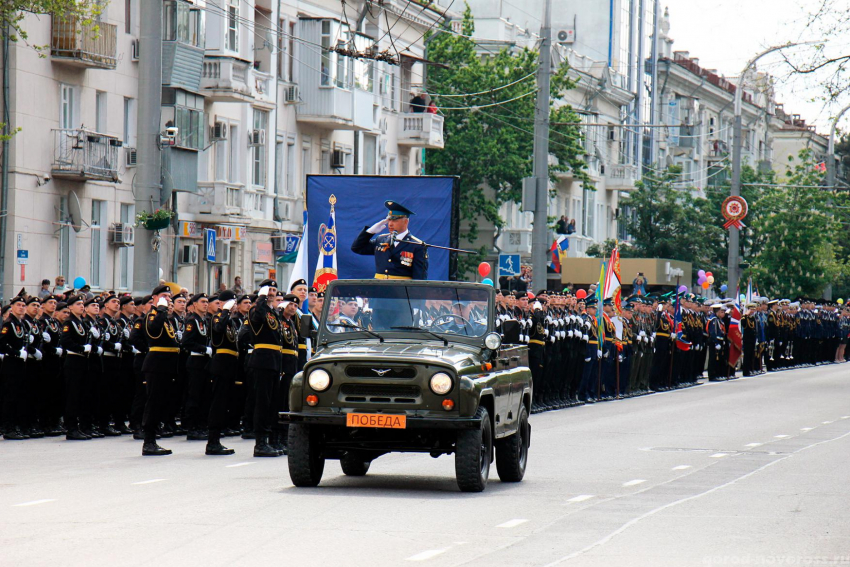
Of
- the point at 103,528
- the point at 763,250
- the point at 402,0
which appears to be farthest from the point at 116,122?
the point at 763,250

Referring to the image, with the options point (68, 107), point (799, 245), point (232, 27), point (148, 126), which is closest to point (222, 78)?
point (232, 27)

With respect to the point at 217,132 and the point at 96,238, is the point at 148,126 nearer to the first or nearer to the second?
the point at 96,238

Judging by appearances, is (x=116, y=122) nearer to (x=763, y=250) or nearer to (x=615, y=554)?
(x=615, y=554)

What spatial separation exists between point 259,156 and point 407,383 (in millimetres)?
30615

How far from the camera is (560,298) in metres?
28.6

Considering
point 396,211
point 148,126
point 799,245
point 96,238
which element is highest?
point 148,126

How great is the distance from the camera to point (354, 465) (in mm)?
15117

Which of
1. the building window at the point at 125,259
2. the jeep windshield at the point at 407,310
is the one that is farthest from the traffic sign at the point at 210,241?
the jeep windshield at the point at 407,310

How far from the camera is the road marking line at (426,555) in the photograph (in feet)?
32.3

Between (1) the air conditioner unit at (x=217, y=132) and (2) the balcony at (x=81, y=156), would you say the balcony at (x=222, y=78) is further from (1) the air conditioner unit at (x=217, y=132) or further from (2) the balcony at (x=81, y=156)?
(2) the balcony at (x=81, y=156)

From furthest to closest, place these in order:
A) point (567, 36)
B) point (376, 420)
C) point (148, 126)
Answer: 1. point (567, 36)
2. point (148, 126)
3. point (376, 420)

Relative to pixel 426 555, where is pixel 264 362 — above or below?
above

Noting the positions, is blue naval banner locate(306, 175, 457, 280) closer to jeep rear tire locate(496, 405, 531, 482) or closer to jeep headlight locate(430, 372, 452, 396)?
jeep rear tire locate(496, 405, 531, 482)

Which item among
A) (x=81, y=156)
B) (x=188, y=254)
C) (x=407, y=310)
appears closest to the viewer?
(x=407, y=310)
